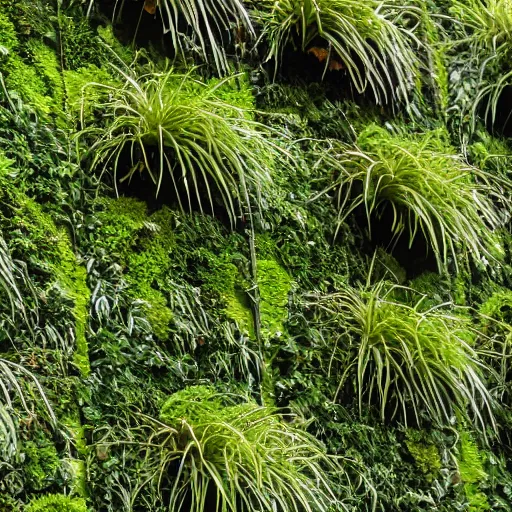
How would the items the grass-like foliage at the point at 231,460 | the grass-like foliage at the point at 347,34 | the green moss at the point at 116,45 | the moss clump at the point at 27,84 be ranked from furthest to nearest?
the grass-like foliage at the point at 347,34, the green moss at the point at 116,45, the moss clump at the point at 27,84, the grass-like foliage at the point at 231,460

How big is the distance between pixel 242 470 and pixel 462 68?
234cm

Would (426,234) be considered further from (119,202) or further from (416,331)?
(119,202)

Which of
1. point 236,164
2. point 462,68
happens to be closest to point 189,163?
point 236,164

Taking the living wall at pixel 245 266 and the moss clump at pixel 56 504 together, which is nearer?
the moss clump at pixel 56 504

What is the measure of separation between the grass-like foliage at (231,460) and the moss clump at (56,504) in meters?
0.24

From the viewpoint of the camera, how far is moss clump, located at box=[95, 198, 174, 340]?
301 cm

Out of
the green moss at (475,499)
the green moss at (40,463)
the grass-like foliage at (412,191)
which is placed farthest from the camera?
the grass-like foliage at (412,191)

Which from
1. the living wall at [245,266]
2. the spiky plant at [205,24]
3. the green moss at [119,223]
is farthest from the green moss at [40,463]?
the spiky plant at [205,24]

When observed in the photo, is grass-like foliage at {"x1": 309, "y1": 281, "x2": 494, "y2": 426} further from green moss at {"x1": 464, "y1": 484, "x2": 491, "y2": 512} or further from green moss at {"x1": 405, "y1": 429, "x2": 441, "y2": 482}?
green moss at {"x1": 464, "y1": 484, "x2": 491, "y2": 512}

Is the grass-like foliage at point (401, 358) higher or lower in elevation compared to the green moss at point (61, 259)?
lower

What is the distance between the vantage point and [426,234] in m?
3.63

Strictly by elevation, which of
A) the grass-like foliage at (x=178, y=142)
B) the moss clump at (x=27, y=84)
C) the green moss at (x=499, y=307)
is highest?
the moss clump at (x=27, y=84)

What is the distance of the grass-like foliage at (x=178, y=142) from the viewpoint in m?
3.08

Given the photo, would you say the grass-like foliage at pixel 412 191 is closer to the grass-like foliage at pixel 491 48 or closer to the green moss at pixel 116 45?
the grass-like foliage at pixel 491 48
